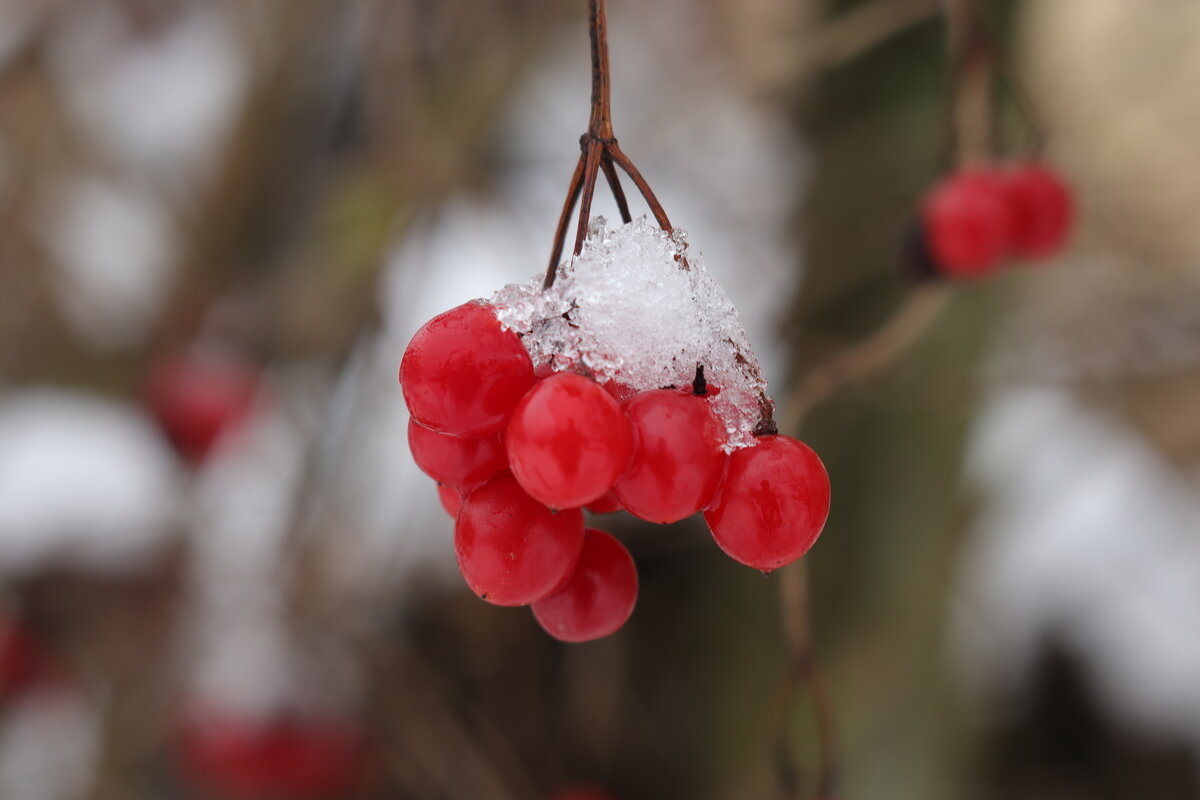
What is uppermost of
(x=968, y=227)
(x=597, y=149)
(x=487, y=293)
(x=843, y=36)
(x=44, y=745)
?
(x=487, y=293)

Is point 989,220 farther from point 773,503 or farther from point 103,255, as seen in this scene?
point 103,255

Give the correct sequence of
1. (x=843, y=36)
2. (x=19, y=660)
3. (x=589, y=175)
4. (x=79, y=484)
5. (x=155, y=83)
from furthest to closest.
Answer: (x=155, y=83), (x=79, y=484), (x=19, y=660), (x=843, y=36), (x=589, y=175)

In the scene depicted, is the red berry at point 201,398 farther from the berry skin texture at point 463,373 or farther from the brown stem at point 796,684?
the berry skin texture at point 463,373

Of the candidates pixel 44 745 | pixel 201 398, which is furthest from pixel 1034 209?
pixel 44 745

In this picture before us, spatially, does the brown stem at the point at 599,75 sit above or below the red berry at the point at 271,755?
below

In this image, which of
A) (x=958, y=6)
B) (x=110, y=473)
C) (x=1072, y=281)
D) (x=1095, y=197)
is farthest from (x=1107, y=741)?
(x=110, y=473)

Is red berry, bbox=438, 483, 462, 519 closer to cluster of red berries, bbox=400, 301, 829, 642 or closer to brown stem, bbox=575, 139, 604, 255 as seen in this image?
cluster of red berries, bbox=400, 301, 829, 642

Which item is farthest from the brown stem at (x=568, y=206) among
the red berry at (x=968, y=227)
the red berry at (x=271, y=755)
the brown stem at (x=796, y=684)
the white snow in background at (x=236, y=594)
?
the red berry at (x=271, y=755)

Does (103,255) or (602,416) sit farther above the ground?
(103,255)
